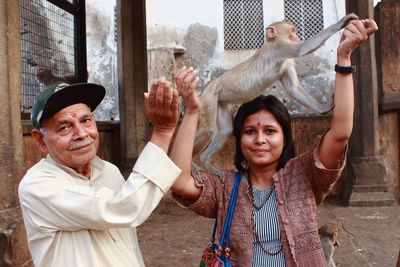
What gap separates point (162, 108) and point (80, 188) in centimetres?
40

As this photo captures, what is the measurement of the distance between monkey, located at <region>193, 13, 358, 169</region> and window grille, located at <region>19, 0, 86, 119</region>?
2063mm

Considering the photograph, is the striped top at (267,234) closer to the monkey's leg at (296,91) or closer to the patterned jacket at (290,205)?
the patterned jacket at (290,205)

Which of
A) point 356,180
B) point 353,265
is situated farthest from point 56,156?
point 356,180

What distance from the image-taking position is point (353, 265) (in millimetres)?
3477

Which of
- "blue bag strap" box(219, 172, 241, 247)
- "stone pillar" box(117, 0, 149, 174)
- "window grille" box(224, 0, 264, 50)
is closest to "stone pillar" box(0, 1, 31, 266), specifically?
"blue bag strap" box(219, 172, 241, 247)

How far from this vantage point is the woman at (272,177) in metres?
1.69

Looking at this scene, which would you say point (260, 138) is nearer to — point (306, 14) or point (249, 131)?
point (249, 131)

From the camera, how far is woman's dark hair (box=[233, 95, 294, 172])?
189 cm

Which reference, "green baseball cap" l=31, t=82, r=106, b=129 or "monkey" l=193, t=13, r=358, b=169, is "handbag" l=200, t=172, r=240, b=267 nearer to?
"green baseball cap" l=31, t=82, r=106, b=129

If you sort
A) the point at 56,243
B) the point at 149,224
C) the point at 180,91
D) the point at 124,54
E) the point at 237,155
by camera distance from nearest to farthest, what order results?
the point at 56,243 < the point at 180,91 < the point at 237,155 < the point at 149,224 < the point at 124,54

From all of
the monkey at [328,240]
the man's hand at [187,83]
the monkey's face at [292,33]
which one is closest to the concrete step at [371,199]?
the monkey's face at [292,33]

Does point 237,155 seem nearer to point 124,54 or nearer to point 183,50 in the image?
point 124,54

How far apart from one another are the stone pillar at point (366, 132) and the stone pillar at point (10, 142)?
390 centimetres

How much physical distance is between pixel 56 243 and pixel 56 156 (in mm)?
312
